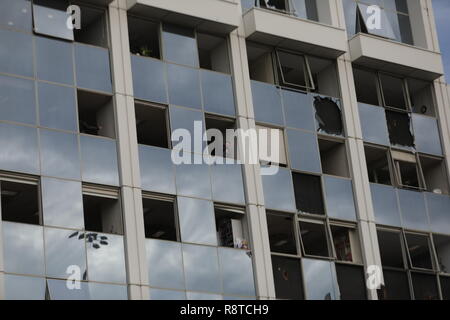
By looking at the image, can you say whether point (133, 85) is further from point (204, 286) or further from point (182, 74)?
point (204, 286)

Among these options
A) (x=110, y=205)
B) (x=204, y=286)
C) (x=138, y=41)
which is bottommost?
(x=204, y=286)

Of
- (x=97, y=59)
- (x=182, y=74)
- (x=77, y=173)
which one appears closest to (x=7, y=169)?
(x=77, y=173)

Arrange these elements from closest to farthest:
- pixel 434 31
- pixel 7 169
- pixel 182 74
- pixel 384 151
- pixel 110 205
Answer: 1. pixel 7 169
2. pixel 110 205
3. pixel 182 74
4. pixel 384 151
5. pixel 434 31

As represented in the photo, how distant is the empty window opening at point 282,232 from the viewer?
1540 inches

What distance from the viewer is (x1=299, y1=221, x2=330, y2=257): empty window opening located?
1561 inches

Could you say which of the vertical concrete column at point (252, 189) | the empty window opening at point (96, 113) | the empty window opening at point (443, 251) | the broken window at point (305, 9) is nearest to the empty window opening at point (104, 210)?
the empty window opening at point (96, 113)

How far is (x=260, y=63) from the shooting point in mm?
42031

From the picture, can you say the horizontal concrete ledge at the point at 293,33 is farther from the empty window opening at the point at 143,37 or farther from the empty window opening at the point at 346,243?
the empty window opening at the point at 346,243

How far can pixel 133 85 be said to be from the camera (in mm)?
37406

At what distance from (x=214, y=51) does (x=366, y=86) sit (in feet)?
23.5

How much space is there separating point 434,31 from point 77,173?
1860 cm

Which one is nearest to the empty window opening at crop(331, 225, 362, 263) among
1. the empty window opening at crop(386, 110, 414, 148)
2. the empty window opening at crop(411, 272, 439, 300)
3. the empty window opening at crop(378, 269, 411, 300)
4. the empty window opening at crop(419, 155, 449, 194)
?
the empty window opening at crop(378, 269, 411, 300)

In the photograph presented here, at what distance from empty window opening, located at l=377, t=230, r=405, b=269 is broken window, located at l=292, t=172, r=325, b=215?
2.93m

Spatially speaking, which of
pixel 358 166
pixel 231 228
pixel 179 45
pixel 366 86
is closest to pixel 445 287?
pixel 358 166
